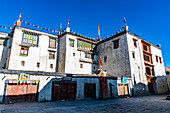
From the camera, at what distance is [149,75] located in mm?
27109

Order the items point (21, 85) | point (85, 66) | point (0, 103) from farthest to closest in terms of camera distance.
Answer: point (85, 66), point (21, 85), point (0, 103)

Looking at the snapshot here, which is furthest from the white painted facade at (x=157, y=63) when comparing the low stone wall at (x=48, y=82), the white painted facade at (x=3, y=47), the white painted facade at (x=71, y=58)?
the white painted facade at (x=3, y=47)

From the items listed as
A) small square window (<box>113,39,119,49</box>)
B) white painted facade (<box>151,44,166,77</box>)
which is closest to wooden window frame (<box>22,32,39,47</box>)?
small square window (<box>113,39,119,49</box>)

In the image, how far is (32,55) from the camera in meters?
24.3

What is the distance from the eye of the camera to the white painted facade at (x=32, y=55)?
22359 mm

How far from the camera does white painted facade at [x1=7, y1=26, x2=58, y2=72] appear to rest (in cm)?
2236

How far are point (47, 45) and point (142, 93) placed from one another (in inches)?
883

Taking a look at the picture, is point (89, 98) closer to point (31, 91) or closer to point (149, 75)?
point (31, 91)

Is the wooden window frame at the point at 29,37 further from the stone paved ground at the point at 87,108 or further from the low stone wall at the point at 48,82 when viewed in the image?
the stone paved ground at the point at 87,108

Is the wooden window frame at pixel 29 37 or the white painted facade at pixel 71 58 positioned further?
the white painted facade at pixel 71 58

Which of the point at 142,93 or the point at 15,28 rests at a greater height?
the point at 15,28

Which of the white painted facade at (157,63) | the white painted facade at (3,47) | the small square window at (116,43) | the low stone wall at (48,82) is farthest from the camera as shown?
the white painted facade at (157,63)

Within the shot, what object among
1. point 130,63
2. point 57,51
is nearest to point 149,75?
point 130,63

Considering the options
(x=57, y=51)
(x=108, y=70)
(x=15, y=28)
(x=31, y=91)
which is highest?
(x=15, y=28)
